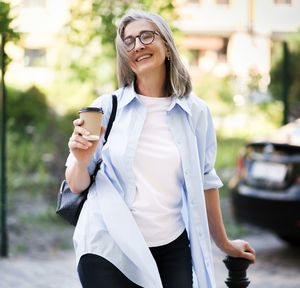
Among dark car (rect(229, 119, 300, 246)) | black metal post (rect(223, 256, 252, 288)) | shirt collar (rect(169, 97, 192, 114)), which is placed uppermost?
shirt collar (rect(169, 97, 192, 114))

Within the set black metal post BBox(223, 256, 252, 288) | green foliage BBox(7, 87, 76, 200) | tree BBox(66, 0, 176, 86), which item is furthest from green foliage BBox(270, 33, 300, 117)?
black metal post BBox(223, 256, 252, 288)

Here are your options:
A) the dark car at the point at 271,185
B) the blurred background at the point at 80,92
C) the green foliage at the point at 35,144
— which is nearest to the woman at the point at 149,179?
the blurred background at the point at 80,92

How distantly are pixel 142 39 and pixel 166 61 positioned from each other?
17 cm

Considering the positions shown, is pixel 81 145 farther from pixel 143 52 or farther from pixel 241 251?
pixel 241 251

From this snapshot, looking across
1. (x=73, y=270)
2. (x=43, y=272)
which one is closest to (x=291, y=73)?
(x=73, y=270)

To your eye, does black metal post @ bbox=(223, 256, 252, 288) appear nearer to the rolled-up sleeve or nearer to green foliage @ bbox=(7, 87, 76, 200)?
the rolled-up sleeve

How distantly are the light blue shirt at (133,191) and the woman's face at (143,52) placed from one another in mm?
98

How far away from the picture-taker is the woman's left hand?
118 inches

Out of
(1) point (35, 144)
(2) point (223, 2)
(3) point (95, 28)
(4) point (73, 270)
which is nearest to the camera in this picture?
(4) point (73, 270)

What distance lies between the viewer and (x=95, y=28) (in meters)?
7.96

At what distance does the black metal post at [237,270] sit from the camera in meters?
3.06

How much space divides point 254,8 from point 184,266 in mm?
8129

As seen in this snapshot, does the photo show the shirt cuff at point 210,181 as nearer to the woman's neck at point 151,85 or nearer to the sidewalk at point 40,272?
the woman's neck at point 151,85

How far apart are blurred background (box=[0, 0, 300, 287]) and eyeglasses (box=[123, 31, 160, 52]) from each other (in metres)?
0.53
